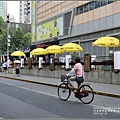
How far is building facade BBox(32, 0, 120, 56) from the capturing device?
3169 centimetres

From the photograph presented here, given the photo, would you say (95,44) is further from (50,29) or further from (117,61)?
(50,29)

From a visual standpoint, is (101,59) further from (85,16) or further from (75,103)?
(85,16)

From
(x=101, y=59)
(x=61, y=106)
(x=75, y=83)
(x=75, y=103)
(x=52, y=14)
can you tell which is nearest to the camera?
(x=61, y=106)

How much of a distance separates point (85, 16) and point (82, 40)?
11.1 ft

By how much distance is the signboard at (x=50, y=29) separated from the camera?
142 ft

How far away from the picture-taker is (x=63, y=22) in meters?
42.1

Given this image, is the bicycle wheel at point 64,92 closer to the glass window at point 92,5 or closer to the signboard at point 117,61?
the signboard at point 117,61

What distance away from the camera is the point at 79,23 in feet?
125

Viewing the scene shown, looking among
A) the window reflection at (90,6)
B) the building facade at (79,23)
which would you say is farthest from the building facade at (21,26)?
the window reflection at (90,6)

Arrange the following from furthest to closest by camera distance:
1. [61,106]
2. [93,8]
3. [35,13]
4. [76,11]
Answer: [35,13], [76,11], [93,8], [61,106]

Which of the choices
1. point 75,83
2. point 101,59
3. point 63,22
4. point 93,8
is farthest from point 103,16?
point 75,83

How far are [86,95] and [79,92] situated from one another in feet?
1.06

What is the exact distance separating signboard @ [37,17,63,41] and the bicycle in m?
31.1

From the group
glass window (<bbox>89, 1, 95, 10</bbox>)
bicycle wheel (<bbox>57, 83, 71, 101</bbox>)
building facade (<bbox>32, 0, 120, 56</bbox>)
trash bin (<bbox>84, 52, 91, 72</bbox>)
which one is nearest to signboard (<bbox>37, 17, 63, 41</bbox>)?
building facade (<bbox>32, 0, 120, 56</bbox>)
